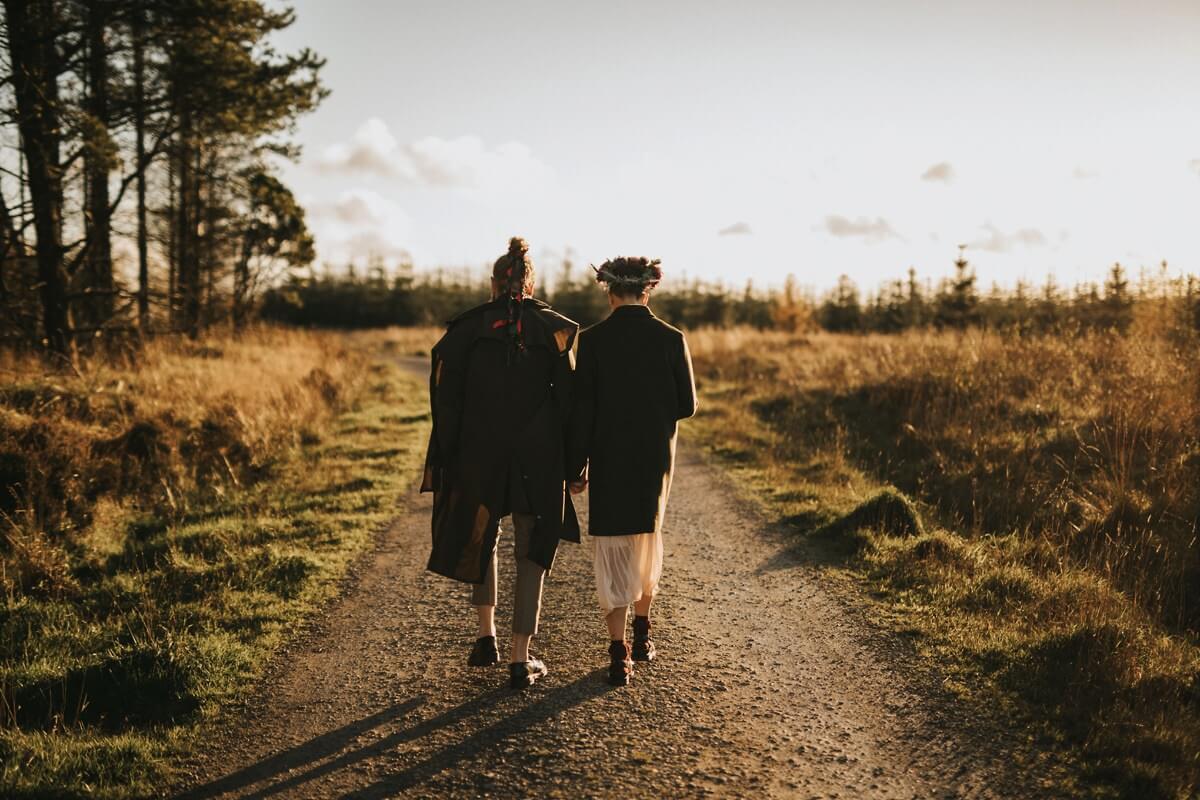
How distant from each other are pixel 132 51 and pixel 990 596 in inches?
638

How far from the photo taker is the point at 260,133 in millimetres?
15328

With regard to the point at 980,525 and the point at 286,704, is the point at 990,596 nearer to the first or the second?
the point at 980,525

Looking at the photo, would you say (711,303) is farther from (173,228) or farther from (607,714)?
(607,714)

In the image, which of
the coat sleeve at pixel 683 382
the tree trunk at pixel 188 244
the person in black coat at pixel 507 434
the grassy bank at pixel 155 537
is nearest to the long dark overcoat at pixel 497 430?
the person in black coat at pixel 507 434

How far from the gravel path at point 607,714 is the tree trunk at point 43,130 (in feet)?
34.6

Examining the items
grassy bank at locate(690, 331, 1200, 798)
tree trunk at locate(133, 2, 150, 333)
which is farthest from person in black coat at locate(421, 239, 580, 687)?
tree trunk at locate(133, 2, 150, 333)

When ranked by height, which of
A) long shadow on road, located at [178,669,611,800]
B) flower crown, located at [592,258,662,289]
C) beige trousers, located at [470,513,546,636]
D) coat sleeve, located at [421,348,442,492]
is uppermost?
flower crown, located at [592,258,662,289]

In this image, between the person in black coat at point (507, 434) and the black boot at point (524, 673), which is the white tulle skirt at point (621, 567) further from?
the black boot at point (524, 673)

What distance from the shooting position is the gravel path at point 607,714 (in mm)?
3537

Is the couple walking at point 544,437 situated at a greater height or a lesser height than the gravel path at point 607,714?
greater

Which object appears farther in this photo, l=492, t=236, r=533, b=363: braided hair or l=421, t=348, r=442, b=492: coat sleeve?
l=421, t=348, r=442, b=492: coat sleeve

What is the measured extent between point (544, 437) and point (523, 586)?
84cm

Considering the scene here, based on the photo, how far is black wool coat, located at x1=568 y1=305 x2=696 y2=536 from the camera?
15.1ft

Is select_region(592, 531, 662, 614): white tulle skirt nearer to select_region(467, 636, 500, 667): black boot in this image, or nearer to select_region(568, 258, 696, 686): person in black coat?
select_region(568, 258, 696, 686): person in black coat
